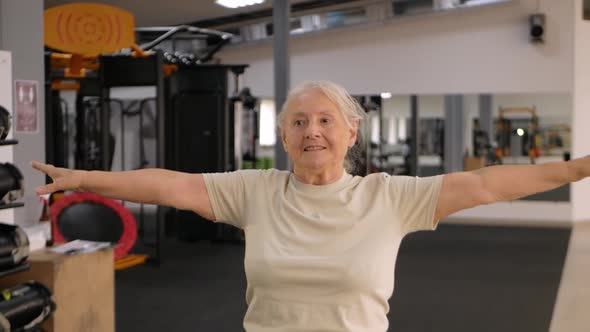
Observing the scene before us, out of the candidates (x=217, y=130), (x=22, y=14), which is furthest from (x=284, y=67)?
(x=22, y=14)

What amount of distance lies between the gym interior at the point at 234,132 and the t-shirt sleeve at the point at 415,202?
51 centimetres

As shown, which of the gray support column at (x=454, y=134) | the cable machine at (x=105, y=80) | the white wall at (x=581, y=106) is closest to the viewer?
the cable machine at (x=105, y=80)

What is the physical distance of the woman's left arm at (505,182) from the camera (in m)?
1.51

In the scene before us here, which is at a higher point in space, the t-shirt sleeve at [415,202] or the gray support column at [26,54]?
the gray support column at [26,54]

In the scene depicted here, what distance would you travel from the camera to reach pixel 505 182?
4.97ft

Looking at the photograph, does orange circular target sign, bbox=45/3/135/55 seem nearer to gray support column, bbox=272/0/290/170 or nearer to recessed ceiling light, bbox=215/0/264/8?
gray support column, bbox=272/0/290/170

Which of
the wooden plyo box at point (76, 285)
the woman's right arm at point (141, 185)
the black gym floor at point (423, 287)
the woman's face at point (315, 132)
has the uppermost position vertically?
the woman's face at point (315, 132)

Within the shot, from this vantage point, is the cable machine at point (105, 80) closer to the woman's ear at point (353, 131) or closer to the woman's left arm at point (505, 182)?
the woman's ear at point (353, 131)

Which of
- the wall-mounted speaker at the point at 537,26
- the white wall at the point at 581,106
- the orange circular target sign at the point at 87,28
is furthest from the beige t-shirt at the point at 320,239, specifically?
the white wall at the point at 581,106

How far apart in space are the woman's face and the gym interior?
0.53 metres

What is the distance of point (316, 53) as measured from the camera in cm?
1023

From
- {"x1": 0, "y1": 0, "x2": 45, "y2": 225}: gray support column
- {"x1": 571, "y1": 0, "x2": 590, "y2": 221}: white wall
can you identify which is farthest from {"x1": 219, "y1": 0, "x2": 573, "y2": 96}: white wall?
{"x1": 0, "y1": 0, "x2": 45, "y2": 225}: gray support column

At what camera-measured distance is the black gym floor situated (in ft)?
14.6

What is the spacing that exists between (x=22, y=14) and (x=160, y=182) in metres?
2.89
